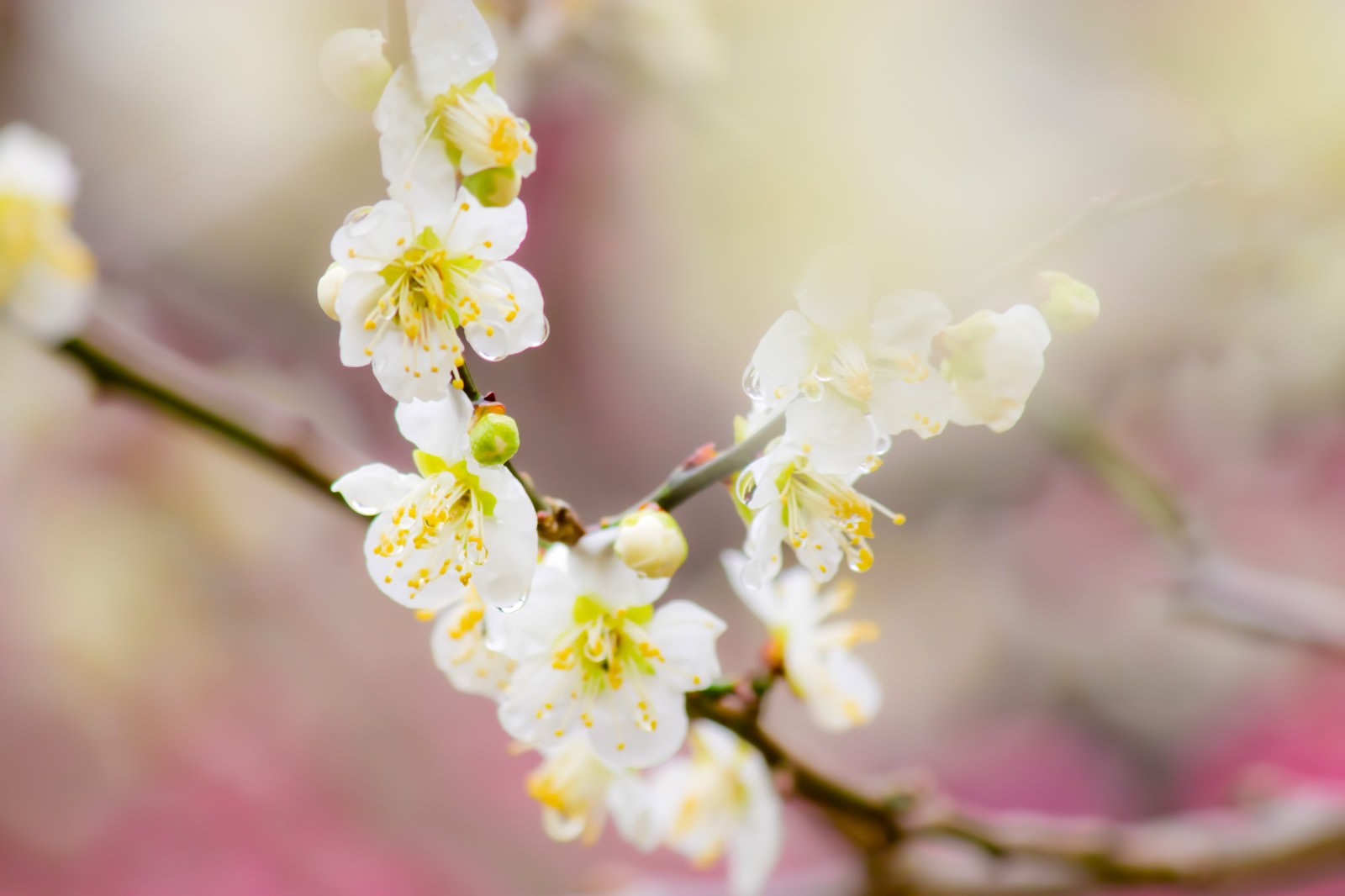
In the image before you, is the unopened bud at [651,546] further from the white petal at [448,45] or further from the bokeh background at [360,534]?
the bokeh background at [360,534]

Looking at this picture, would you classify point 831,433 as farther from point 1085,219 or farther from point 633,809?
point 633,809

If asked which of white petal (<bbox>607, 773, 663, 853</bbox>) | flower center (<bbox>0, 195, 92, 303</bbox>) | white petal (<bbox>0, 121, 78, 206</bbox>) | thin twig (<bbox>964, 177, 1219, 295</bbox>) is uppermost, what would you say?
white petal (<bbox>0, 121, 78, 206</bbox>)

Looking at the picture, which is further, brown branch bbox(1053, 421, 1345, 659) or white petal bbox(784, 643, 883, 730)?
brown branch bbox(1053, 421, 1345, 659)

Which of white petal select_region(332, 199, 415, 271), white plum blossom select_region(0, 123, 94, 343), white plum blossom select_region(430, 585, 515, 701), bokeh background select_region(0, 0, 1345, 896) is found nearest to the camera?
white petal select_region(332, 199, 415, 271)

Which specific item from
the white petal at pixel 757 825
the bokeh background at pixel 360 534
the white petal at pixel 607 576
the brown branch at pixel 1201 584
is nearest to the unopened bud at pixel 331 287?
the white petal at pixel 607 576

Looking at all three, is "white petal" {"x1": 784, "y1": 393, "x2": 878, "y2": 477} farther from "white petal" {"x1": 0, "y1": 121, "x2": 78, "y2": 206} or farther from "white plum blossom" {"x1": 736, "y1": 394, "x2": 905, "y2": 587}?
"white petal" {"x1": 0, "y1": 121, "x2": 78, "y2": 206}

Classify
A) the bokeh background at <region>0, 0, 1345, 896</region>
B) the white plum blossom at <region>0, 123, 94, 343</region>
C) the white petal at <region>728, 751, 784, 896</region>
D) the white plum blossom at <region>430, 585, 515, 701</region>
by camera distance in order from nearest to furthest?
the white plum blossom at <region>430, 585, 515, 701</region> < the white petal at <region>728, 751, 784, 896</region> < the white plum blossom at <region>0, 123, 94, 343</region> < the bokeh background at <region>0, 0, 1345, 896</region>

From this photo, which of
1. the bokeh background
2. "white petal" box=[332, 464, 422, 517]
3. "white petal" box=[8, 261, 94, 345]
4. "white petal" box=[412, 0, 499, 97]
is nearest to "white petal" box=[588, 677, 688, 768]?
"white petal" box=[332, 464, 422, 517]

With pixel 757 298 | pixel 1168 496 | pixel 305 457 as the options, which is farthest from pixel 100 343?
pixel 757 298
